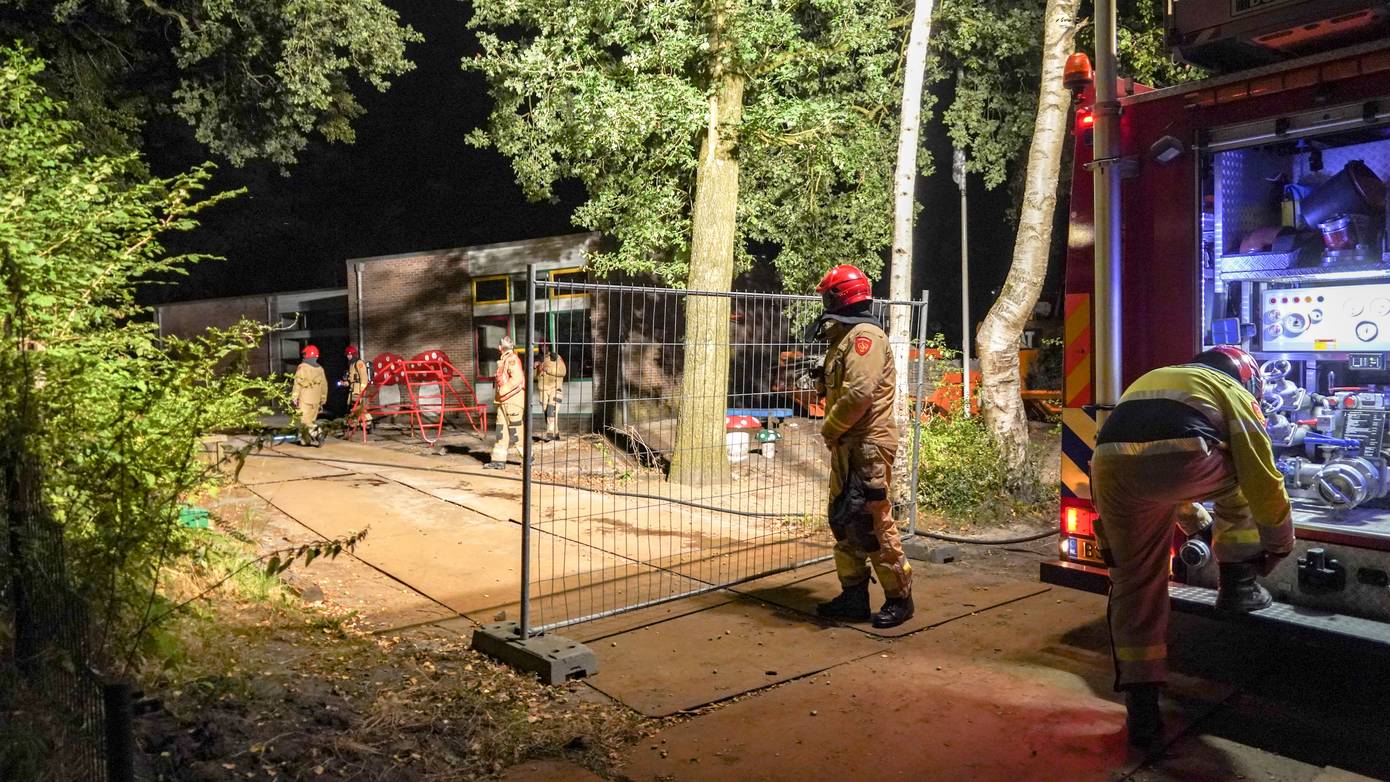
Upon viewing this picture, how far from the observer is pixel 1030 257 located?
10.1 meters

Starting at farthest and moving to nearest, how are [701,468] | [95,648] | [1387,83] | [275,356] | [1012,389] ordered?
[275,356]
[701,468]
[1012,389]
[1387,83]
[95,648]

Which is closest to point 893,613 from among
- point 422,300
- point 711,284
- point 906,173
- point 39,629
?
point 39,629

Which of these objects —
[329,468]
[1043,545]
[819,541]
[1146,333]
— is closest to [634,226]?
[329,468]

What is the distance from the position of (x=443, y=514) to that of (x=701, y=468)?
298 cm

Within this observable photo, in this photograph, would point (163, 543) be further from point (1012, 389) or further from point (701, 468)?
Result: point (1012, 389)

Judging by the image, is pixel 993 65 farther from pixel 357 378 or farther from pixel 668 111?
pixel 357 378

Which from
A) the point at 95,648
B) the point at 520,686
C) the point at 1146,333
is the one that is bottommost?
the point at 520,686

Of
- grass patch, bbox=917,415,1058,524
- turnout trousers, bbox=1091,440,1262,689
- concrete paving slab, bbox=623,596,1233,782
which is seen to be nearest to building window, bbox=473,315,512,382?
grass patch, bbox=917,415,1058,524

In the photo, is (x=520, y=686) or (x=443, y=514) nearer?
Result: (x=520, y=686)

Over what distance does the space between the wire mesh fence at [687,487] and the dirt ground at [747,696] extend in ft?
1.63

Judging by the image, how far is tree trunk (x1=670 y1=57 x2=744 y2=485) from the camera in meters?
10.8

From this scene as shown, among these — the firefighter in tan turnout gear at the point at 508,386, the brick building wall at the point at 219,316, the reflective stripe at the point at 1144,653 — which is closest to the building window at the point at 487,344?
the firefighter in tan turnout gear at the point at 508,386

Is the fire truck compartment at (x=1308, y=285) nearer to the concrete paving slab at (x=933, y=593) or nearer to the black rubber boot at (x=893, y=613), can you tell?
the concrete paving slab at (x=933, y=593)

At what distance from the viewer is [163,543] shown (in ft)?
12.2
